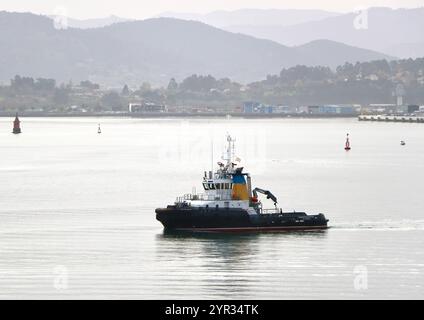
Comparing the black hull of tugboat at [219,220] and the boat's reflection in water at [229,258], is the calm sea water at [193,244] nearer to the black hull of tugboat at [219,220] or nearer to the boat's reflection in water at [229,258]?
the boat's reflection in water at [229,258]

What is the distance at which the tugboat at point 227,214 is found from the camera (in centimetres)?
7319

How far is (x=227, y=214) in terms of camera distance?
7331 cm

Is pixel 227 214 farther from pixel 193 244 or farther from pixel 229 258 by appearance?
pixel 229 258

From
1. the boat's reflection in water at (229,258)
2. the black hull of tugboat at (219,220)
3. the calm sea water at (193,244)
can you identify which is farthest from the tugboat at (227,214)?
the calm sea water at (193,244)

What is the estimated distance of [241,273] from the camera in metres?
60.4

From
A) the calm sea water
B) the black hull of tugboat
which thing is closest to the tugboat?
the black hull of tugboat

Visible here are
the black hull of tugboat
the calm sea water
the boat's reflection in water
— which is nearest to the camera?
the calm sea water

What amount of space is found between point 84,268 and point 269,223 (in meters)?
15.2

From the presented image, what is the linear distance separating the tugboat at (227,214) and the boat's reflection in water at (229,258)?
54 centimetres

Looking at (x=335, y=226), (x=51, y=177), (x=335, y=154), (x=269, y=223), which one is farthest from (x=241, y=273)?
(x=335, y=154)

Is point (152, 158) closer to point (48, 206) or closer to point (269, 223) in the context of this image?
point (48, 206)

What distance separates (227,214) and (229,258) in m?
8.70

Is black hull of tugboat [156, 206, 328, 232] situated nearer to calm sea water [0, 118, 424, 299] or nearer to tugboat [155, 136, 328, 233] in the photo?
tugboat [155, 136, 328, 233]

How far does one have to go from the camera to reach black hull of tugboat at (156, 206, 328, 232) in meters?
73.1
